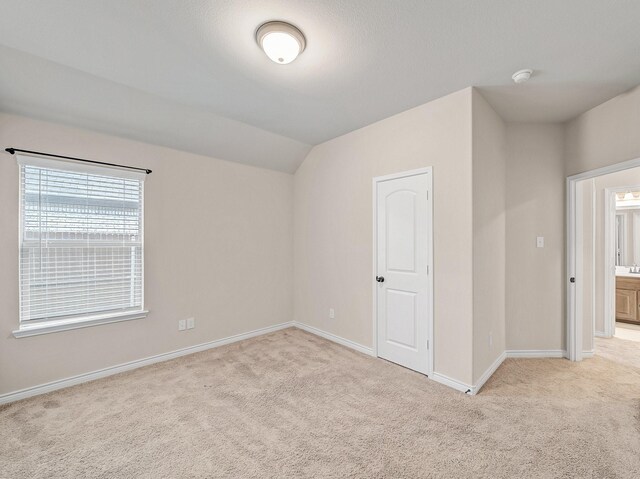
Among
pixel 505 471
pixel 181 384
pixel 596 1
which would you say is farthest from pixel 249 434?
pixel 596 1

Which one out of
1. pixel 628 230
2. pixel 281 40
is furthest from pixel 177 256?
pixel 628 230

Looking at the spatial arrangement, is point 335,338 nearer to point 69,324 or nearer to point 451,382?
point 451,382

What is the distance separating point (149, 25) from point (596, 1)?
2.53m

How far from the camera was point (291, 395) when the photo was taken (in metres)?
2.47

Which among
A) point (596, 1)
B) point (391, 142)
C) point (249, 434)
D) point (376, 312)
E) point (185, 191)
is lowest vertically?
point (249, 434)

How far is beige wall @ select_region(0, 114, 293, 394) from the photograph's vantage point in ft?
7.87

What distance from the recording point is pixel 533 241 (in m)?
3.26

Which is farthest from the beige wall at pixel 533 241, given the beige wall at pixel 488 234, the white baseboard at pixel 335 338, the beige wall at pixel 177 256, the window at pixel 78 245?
the window at pixel 78 245

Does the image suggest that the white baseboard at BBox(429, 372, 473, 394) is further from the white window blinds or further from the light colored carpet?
the white window blinds

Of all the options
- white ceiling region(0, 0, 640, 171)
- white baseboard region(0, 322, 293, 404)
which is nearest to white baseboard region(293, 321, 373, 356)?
white baseboard region(0, 322, 293, 404)

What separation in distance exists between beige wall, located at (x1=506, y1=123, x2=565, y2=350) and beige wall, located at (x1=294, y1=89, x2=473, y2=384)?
3.76 feet

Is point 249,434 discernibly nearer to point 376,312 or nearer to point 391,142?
point 376,312

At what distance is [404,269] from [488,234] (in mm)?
866

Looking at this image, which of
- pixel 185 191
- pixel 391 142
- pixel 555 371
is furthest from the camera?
pixel 185 191
